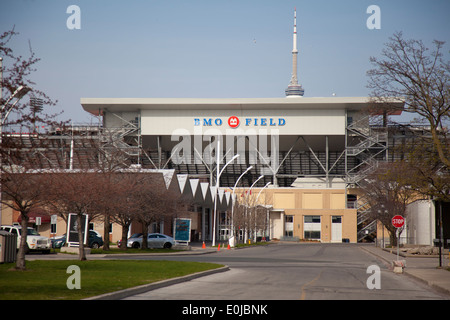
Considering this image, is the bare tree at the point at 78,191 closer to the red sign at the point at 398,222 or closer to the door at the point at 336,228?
the red sign at the point at 398,222

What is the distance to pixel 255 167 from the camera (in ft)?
389

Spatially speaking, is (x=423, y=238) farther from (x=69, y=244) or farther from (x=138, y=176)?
(x=69, y=244)

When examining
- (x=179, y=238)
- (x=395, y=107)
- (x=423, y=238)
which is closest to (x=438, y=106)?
(x=395, y=107)

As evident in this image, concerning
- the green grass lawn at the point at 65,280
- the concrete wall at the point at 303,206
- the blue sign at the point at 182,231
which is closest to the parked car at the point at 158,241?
the blue sign at the point at 182,231

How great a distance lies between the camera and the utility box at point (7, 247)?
2792cm

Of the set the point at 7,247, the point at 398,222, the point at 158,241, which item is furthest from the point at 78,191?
the point at 158,241

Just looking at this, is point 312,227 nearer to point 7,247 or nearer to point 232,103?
point 232,103

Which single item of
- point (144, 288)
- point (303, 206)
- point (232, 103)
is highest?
point (232, 103)

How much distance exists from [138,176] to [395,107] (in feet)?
79.1

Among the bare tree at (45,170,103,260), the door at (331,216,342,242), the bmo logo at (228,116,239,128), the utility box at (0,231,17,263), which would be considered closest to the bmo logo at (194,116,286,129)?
the bmo logo at (228,116,239,128)

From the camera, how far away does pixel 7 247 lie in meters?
28.3

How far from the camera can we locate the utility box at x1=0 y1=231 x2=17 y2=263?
27.9m

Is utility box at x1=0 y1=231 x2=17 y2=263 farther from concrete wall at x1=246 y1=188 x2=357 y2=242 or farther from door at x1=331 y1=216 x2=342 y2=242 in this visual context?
door at x1=331 y1=216 x2=342 y2=242
